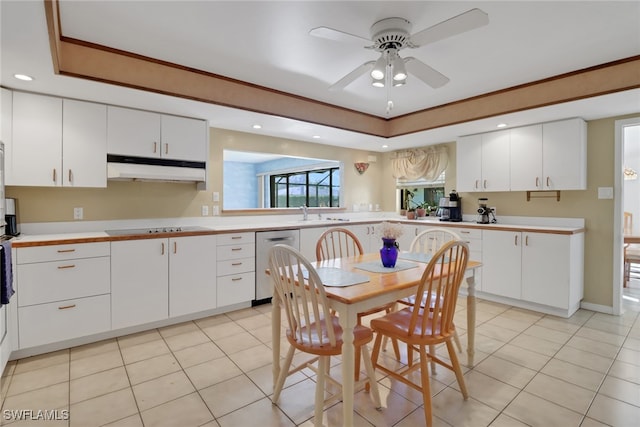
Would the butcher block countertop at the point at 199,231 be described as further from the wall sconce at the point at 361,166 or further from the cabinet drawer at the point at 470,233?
the wall sconce at the point at 361,166

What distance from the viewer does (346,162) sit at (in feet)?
→ 17.5

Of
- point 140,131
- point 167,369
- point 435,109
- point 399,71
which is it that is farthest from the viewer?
point 435,109

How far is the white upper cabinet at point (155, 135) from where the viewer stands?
294 centimetres

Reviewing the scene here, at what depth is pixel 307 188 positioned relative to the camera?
6.65 metres

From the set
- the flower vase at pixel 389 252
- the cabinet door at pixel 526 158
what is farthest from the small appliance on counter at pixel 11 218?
the cabinet door at pixel 526 158

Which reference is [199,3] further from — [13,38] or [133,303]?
[133,303]

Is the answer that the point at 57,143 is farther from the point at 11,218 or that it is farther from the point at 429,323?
the point at 429,323

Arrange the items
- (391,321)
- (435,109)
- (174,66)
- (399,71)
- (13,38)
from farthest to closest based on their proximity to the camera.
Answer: (435,109), (174,66), (399,71), (391,321), (13,38)

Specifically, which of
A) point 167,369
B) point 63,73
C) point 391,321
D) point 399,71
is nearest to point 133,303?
point 167,369

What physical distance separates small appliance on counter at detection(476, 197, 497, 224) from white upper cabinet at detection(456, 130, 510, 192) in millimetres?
253

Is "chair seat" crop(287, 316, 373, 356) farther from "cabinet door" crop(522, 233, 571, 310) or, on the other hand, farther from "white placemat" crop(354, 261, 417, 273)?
"cabinet door" crop(522, 233, 571, 310)

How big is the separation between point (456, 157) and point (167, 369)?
4.29 m

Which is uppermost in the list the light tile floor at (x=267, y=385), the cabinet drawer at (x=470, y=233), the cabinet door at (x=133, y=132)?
the cabinet door at (x=133, y=132)

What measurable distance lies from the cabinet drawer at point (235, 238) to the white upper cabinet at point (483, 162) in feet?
9.59
